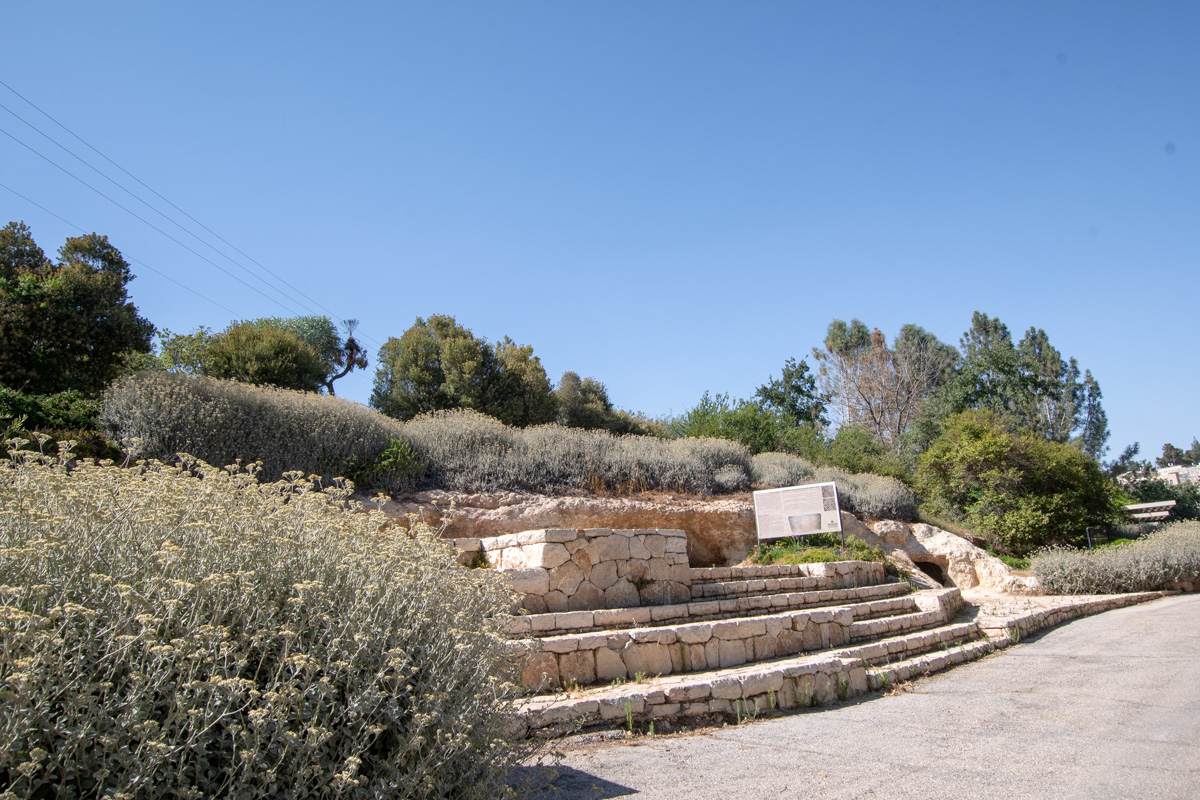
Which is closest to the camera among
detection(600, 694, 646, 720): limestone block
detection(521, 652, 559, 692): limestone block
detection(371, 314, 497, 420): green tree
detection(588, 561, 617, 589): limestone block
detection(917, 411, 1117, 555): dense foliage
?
detection(600, 694, 646, 720): limestone block

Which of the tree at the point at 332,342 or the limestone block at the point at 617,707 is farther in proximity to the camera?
the tree at the point at 332,342

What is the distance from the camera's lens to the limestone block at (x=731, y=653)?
20.3 feet

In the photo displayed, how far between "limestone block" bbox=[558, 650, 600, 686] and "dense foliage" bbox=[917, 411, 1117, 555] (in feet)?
46.0

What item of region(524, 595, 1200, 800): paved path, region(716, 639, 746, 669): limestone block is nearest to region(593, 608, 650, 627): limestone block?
region(716, 639, 746, 669): limestone block

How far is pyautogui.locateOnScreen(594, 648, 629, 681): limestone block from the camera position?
5473mm

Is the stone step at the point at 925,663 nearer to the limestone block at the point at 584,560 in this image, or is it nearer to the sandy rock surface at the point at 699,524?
the limestone block at the point at 584,560

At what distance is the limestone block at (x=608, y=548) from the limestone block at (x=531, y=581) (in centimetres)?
54

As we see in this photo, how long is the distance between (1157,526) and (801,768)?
65.1ft

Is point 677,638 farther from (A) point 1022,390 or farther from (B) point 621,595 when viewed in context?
(A) point 1022,390

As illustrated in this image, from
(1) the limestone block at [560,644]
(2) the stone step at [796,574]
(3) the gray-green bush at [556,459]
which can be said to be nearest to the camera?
(1) the limestone block at [560,644]

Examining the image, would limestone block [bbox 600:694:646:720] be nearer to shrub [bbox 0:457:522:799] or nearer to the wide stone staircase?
the wide stone staircase

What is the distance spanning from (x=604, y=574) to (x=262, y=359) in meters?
9.32

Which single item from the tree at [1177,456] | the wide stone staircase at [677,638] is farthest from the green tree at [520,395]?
the tree at [1177,456]

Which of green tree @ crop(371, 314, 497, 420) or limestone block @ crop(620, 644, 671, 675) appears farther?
green tree @ crop(371, 314, 497, 420)
